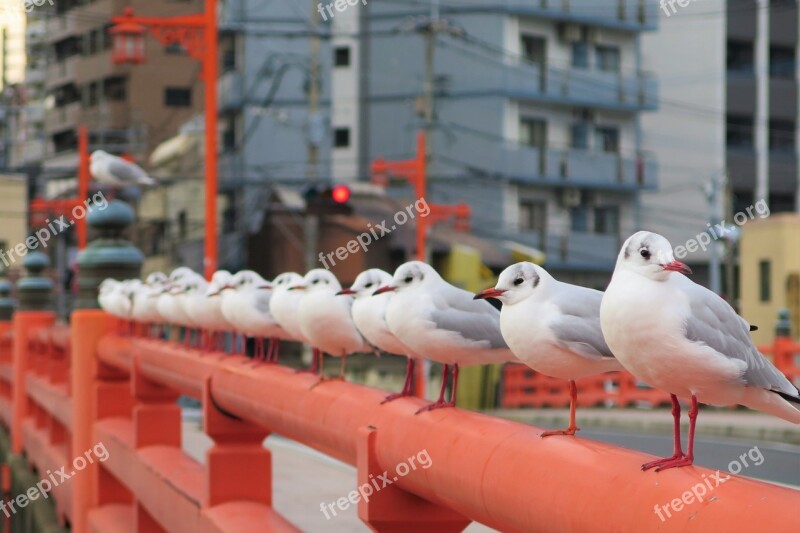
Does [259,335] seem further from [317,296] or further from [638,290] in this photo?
[638,290]

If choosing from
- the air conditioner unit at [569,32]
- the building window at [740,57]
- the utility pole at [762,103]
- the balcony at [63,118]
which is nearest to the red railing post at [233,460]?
the air conditioner unit at [569,32]

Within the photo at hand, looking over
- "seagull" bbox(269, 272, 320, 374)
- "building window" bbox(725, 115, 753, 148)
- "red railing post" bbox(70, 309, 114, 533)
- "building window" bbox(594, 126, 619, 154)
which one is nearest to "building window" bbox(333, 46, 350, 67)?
"building window" bbox(594, 126, 619, 154)

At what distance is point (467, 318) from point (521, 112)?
3918 centimetres

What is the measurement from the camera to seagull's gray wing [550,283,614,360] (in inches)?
109

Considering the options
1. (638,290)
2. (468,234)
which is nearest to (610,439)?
(638,290)

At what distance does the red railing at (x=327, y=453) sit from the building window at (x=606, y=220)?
120 feet

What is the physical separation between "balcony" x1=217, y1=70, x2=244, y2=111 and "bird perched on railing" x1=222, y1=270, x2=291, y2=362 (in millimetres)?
35052

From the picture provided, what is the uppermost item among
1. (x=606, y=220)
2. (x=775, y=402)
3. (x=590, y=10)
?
(x=590, y=10)

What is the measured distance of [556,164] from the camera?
139 ft

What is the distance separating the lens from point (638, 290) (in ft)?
7.52

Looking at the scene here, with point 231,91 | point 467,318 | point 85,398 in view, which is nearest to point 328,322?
point 467,318

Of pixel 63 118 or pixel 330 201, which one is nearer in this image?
pixel 330 201

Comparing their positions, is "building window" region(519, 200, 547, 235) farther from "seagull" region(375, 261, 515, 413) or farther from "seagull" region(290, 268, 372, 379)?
"seagull" region(375, 261, 515, 413)

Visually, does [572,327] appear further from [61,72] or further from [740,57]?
[61,72]
